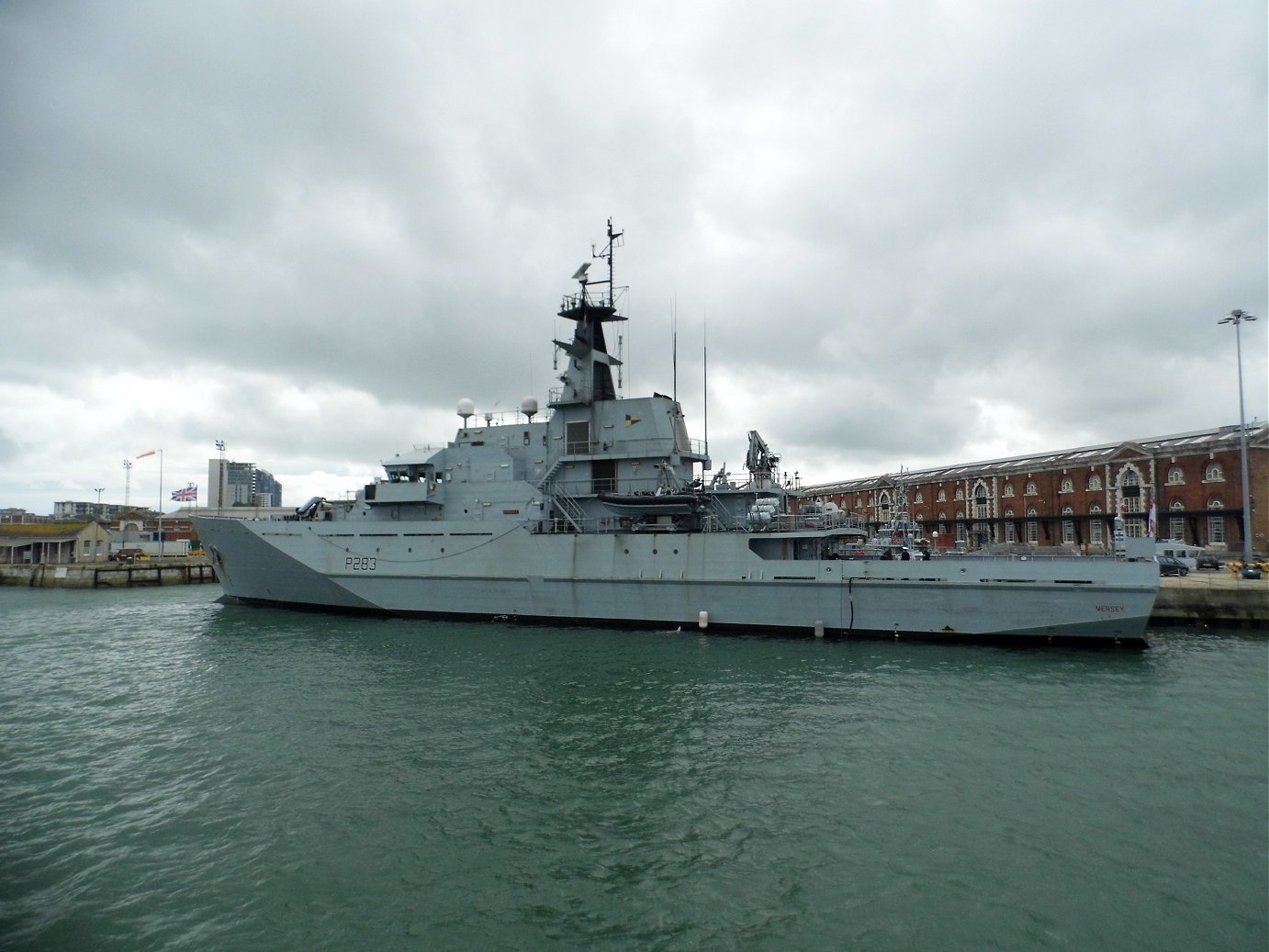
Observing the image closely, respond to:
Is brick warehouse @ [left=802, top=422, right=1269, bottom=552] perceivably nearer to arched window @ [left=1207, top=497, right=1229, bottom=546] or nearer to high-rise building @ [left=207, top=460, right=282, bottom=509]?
arched window @ [left=1207, top=497, right=1229, bottom=546]

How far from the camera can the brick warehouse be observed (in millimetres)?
29500

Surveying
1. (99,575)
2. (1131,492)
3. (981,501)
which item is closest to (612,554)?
(1131,492)

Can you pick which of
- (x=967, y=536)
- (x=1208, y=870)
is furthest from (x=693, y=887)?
(x=967, y=536)

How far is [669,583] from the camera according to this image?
61.0 ft

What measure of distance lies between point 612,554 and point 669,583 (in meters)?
1.96

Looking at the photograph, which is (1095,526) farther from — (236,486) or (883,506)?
(236,486)

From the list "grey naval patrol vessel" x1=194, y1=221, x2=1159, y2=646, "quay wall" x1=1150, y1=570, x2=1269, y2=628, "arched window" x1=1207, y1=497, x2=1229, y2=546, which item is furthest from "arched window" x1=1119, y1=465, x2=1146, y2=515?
"grey naval patrol vessel" x1=194, y1=221, x2=1159, y2=646

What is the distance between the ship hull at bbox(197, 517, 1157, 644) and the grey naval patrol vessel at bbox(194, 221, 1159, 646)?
46mm

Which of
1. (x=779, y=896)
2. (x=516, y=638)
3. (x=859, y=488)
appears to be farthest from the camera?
(x=859, y=488)

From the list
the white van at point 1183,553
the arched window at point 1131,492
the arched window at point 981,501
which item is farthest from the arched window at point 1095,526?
the white van at point 1183,553

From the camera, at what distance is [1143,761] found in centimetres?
913

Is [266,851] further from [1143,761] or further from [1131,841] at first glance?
[1143,761]

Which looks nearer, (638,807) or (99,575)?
(638,807)

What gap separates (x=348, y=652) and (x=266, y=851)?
9924 millimetres
